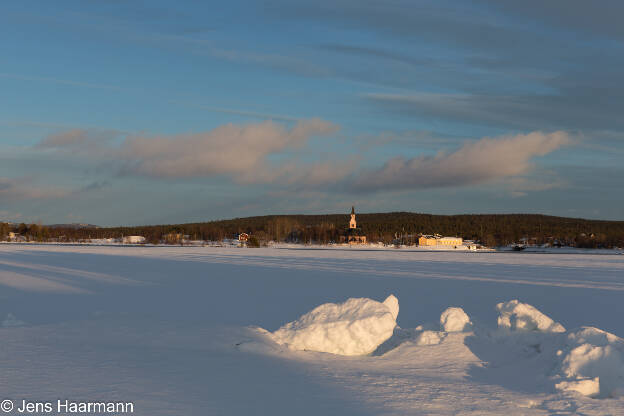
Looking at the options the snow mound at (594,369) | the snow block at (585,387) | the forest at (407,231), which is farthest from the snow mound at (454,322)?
the forest at (407,231)

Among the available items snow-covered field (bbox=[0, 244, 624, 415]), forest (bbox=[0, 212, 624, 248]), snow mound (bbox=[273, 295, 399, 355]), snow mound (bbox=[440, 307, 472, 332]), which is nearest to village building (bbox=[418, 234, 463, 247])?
forest (bbox=[0, 212, 624, 248])

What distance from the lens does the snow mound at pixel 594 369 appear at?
5.84 metres

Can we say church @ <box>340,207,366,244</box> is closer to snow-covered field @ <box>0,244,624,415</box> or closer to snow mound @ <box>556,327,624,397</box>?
snow-covered field @ <box>0,244,624,415</box>

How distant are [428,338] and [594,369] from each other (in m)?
2.04

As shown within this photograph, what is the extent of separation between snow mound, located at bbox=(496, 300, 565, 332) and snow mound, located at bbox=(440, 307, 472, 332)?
47 centimetres

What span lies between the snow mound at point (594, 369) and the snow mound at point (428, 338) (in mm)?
1567

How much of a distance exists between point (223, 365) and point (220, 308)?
7.58m

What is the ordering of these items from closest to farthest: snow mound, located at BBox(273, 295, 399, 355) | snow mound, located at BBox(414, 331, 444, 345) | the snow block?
the snow block, snow mound, located at BBox(273, 295, 399, 355), snow mound, located at BBox(414, 331, 444, 345)

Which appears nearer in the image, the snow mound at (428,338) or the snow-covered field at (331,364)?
the snow-covered field at (331,364)

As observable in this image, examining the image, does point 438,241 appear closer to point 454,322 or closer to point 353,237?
point 353,237

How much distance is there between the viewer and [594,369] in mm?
6070

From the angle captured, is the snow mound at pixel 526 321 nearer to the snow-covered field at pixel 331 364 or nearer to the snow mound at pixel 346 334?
the snow-covered field at pixel 331 364

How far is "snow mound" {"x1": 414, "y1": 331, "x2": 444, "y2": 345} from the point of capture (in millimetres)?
7453

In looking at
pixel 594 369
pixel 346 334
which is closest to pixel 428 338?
pixel 346 334
